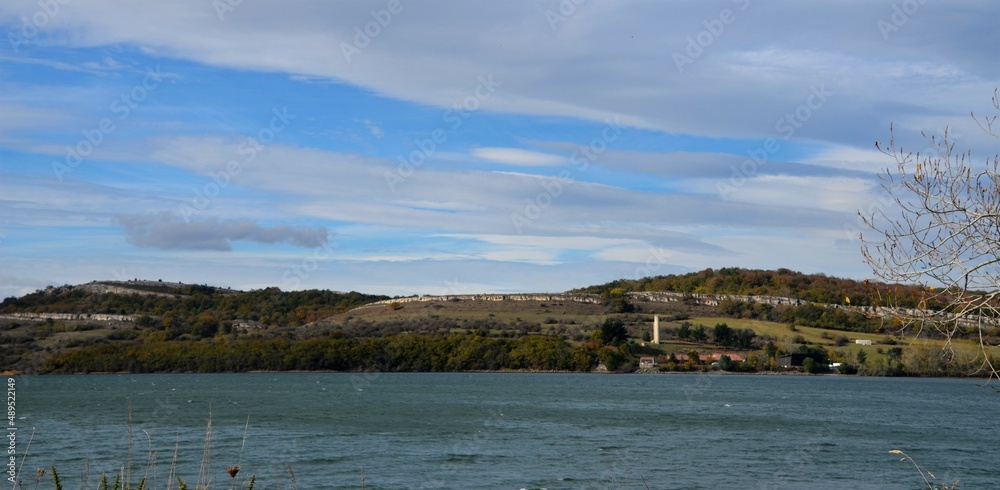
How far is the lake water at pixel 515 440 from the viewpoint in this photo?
93.5 ft

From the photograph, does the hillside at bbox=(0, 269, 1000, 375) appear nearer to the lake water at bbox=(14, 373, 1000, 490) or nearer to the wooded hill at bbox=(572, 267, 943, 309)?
the wooded hill at bbox=(572, 267, 943, 309)

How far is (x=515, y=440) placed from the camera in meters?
39.0

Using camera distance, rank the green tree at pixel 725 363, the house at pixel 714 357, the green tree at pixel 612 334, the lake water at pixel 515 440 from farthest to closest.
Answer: the green tree at pixel 612 334
the green tree at pixel 725 363
the house at pixel 714 357
the lake water at pixel 515 440

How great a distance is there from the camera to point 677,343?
119 m

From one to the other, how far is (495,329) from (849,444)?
8662 cm

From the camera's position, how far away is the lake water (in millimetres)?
28500

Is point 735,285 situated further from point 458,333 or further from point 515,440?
point 515,440

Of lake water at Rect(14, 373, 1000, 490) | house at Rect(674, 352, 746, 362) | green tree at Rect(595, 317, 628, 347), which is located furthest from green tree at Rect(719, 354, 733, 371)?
lake water at Rect(14, 373, 1000, 490)

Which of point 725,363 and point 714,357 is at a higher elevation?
point 714,357

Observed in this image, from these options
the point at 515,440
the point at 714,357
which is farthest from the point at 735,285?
the point at 515,440

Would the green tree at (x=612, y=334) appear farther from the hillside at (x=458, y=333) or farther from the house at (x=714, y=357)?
the house at (x=714, y=357)

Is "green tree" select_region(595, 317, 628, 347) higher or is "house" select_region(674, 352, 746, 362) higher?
"green tree" select_region(595, 317, 628, 347)

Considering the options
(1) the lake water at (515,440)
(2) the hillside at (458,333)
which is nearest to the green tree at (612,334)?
(2) the hillside at (458,333)

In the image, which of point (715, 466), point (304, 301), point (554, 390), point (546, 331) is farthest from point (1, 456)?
point (304, 301)
